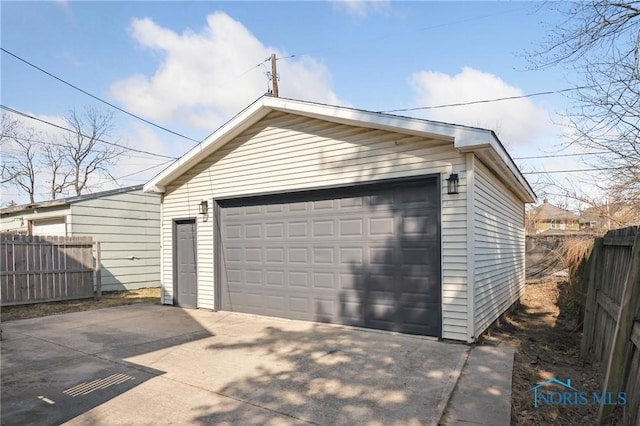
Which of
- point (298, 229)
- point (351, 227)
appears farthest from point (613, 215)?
point (298, 229)

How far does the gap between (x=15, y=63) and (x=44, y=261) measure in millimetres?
5333

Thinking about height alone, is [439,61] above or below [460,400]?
above

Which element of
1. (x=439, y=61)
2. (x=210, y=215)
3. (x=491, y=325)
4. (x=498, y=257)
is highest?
(x=439, y=61)

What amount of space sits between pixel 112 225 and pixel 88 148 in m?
17.5

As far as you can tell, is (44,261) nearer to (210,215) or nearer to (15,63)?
(210,215)

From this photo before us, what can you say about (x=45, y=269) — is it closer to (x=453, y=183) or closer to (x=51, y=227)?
(x=51, y=227)

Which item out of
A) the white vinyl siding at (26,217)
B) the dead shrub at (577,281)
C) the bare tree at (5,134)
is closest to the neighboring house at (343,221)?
the dead shrub at (577,281)

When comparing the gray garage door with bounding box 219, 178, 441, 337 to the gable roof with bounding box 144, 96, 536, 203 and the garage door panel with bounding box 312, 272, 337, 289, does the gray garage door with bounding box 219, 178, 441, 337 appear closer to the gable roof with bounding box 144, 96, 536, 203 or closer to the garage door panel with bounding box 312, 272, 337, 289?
the garage door panel with bounding box 312, 272, 337, 289

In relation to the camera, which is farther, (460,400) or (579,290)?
(579,290)

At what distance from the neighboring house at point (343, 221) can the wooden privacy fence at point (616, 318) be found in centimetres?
146

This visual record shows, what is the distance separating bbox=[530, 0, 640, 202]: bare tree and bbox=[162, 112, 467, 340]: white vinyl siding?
286 cm

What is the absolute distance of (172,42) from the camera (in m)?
12.1

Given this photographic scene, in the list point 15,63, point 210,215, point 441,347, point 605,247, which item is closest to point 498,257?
point 605,247

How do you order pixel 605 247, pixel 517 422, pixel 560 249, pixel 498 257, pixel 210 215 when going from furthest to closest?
pixel 560 249 → pixel 210 215 → pixel 498 257 → pixel 605 247 → pixel 517 422
